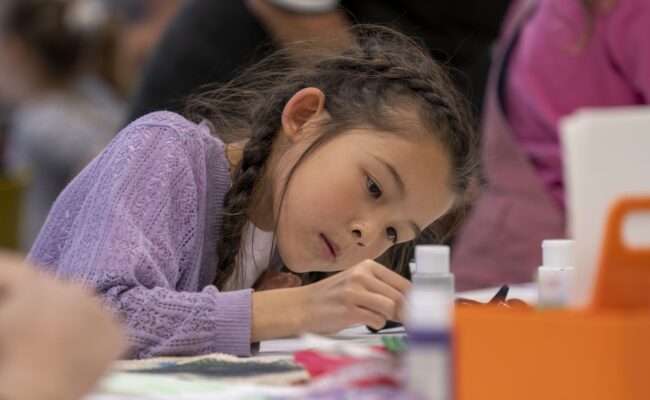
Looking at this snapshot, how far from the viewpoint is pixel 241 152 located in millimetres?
1840

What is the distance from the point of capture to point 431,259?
156cm

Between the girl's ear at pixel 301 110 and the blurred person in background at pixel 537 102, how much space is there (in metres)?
0.67

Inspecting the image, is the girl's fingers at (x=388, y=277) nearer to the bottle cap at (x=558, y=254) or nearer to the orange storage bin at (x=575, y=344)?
the bottle cap at (x=558, y=254)

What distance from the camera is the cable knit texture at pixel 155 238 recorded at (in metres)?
1.46

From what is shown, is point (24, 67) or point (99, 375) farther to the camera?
point (24, 67)

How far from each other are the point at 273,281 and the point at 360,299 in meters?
0.40

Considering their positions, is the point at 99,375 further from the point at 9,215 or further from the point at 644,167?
the point at 9,215

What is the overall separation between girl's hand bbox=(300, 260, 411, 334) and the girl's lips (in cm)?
17

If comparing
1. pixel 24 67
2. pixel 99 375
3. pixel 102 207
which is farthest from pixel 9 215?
pixel 99 375

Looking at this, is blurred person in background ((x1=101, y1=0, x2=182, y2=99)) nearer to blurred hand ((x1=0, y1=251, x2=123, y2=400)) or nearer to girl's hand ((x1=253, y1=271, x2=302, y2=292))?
girl's hand ((x1=253, y1=271, x2=302, y2=292))

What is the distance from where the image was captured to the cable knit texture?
4.80 feet

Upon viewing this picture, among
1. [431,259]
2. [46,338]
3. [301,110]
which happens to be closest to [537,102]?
[301,110]

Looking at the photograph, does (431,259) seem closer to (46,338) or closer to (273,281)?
(273,281)

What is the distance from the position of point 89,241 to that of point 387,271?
38 cm
